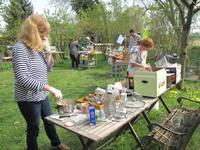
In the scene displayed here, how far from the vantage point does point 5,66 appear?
51.6ft

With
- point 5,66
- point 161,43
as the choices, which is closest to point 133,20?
point 161,43

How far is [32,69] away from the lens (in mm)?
3139

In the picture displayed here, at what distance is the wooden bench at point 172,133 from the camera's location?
10.7 feet

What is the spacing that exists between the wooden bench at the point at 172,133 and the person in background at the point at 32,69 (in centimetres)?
122

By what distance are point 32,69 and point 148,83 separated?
156 cm

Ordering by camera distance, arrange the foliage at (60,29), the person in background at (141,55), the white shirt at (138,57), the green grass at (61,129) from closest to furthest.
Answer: the green grass at (61,129) → the person in background at (141,55) → the white shirt at (138,57) → the foliage at (60,29)

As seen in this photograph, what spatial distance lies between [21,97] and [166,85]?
2198 millimetres

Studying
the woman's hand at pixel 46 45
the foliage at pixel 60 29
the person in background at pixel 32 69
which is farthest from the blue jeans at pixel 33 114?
the foliage at pixel 60 29

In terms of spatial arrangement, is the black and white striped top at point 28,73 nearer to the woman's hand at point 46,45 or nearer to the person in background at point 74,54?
the woman's hand at point 46,45

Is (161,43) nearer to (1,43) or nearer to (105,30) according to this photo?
(105,30)

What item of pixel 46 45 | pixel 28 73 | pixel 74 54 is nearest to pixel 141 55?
pixel 46 45

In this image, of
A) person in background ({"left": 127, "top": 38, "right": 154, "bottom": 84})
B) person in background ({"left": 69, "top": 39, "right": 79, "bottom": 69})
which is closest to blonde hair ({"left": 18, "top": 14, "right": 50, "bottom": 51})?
person in background ({"left": 127, "top": 38, "right": 154, "bottom": 84})

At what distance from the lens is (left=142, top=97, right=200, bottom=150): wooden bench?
3260 mm

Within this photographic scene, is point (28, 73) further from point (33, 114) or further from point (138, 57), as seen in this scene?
point (138, 57)
